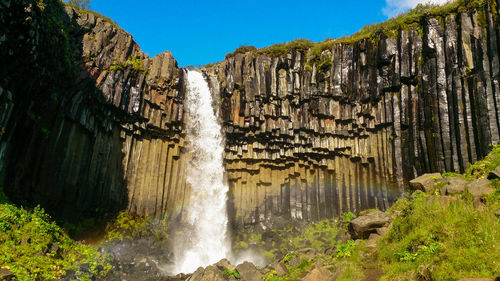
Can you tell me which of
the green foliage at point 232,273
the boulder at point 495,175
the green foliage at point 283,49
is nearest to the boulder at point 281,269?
the green foliage at point 232,273

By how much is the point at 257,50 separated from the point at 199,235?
45.3 ft

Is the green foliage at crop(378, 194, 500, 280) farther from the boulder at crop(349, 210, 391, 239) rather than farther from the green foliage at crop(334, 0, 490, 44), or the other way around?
the green foliage at crop(334, 0, 490, 44)

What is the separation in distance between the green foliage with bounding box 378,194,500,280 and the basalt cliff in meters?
8.89

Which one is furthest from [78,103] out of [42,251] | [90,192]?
[42,251]

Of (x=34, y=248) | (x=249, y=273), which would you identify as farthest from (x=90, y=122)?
(x=249, y=273)

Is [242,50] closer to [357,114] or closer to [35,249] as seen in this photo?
[357,114]

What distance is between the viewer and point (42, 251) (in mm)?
12094

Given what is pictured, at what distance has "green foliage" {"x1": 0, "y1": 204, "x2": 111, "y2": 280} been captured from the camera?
10.7m

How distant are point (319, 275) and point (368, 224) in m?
3.30

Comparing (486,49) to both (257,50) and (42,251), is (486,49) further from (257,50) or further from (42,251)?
(42,251)

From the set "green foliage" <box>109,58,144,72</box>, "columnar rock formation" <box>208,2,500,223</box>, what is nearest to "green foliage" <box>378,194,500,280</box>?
"columnar rock formation" <box>208,2,500,223</box>

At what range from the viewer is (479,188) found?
9.53 m

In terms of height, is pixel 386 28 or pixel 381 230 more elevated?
pixel 386 28

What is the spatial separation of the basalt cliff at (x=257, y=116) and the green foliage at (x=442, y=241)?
889 centimetres
